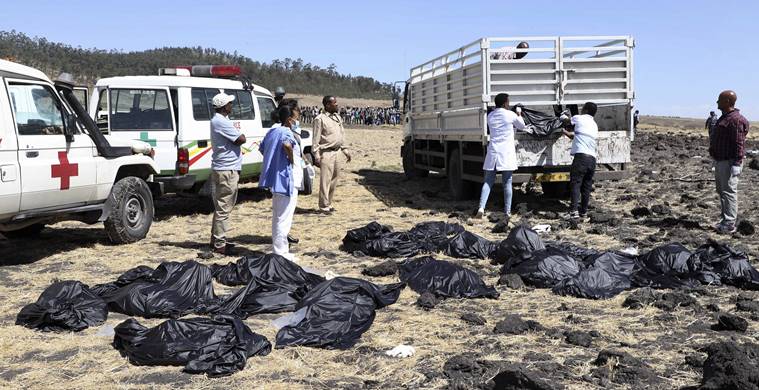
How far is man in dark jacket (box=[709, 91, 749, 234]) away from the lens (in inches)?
342

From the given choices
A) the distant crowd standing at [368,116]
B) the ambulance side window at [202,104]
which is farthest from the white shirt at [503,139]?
the distant crowd standing at [368,116]

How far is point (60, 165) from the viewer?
7570 millimetres

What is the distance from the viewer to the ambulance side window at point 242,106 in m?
11.7

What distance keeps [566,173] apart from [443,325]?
20.2 feet

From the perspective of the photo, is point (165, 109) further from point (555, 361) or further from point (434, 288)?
point (555, 361)

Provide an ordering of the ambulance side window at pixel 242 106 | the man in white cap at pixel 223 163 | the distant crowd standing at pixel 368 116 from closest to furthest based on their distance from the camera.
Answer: the man in white cap at pixel 223 163 → the ambulance side window at pixel 242 106 → the distant crowd standing at pixel 368 116

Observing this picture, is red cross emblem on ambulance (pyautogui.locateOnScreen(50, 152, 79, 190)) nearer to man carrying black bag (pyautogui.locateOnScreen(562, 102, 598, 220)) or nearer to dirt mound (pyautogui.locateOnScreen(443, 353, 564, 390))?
A: dirt mound (pyautogui.locateOnScreen(443, 353, 564, 390))

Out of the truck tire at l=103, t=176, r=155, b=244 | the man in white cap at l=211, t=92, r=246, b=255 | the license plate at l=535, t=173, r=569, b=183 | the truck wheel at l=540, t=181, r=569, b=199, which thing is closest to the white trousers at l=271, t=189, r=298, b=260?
the man in white cap at l=211, t=92, r=246, b=255

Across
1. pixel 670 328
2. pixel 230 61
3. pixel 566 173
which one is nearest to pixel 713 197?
pixel 566 173

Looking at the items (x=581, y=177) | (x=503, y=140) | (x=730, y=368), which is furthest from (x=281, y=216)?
(x=581, y=177)

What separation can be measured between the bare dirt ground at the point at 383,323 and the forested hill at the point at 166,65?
168 feet

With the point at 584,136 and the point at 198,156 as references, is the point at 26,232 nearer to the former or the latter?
the point at 198,156

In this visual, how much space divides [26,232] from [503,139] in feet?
21.0

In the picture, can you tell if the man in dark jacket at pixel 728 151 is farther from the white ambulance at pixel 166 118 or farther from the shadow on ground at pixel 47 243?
the shadow on ground at pixel 47 243
